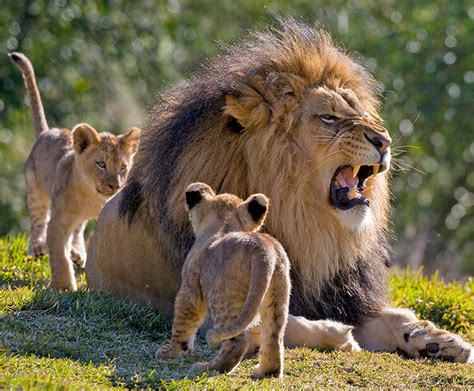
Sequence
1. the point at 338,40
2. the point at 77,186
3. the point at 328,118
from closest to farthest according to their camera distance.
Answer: the point at 328,118
the point at 77,186
the point at 338,40

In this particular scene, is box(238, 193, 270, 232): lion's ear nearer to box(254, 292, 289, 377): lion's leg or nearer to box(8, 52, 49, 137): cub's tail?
box(254, 292, 289, 377): lion's leg

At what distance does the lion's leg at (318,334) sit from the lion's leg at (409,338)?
336mm

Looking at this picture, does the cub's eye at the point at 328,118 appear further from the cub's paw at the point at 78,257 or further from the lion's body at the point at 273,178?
the cub's paw at the point at 78,257

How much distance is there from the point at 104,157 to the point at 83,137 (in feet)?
0.92

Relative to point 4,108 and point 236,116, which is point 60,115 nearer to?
point 4,108

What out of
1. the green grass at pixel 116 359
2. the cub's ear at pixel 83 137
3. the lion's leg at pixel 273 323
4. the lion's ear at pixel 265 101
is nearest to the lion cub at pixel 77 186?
the cub's ear at pixel 83 137

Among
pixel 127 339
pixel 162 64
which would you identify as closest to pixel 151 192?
pixel 127 339

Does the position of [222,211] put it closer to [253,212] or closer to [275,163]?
[253,212]

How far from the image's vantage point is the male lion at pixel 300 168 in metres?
5.45

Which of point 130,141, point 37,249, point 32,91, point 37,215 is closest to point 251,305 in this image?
point 130,141

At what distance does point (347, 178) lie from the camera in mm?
5469

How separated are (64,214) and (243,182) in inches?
A: 65.2

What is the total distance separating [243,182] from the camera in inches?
219

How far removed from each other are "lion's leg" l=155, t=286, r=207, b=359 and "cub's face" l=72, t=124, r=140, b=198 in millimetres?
2072
